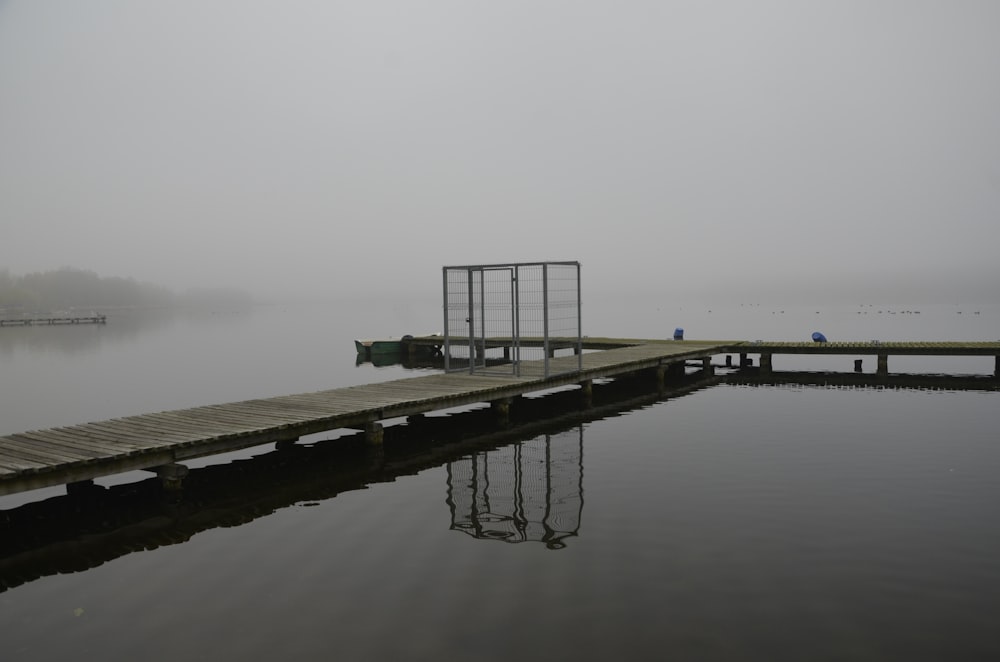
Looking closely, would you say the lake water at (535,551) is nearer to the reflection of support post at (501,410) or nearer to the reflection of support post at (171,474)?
the reflection of support post at (171,474)

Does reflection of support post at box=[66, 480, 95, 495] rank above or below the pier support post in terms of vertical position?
below

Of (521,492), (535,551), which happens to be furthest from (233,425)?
(535,551)

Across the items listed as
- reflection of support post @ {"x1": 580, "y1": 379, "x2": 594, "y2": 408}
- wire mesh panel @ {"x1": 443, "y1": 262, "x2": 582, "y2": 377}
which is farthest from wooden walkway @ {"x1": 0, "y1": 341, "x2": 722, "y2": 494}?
reflection of support post @ {"x1": 580, "y1": 379, "x2": 594, "y2": 408}

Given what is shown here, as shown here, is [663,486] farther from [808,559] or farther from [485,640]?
[485,640]

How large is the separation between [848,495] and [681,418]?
7.21 metres

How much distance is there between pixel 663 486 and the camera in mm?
10836

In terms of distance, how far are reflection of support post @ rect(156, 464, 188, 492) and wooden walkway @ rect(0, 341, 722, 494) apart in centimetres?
2

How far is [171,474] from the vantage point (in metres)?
9.93

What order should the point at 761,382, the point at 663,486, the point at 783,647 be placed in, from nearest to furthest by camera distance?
1. the point at 783,647
2. the point at 663,486
3. the point at 761,382

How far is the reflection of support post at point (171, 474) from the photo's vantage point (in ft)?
32.6

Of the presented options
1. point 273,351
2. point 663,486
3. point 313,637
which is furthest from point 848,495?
point 273,351

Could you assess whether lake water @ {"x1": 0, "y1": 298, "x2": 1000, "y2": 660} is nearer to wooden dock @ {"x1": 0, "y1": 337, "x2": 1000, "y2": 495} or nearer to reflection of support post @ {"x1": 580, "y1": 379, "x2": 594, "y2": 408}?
wooden dock @ {"x1": 0, "y1": 337, "x2": 1000, "y2": 495}

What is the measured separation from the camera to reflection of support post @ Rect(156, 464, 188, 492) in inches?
391

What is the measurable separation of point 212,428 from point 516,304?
8.03m
